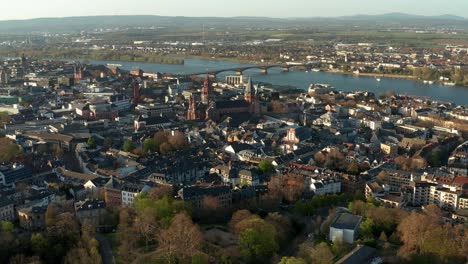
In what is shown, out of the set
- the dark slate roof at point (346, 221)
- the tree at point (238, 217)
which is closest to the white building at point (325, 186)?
the dark slate roof at point (346, 221)

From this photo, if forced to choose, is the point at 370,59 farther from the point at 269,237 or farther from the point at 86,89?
the point at 269,237

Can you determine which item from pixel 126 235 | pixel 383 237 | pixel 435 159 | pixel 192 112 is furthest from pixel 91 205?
pixel 192 112

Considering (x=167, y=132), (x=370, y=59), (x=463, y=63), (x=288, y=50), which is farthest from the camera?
(x=288, y=50)

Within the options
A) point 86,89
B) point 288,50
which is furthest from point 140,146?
point 288,50

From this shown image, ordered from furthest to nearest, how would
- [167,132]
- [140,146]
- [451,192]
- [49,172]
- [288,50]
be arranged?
[288,50] < [167,132] < [140,146] < [49,172] < [451,192]

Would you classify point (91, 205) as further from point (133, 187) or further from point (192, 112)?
point (192, 112)

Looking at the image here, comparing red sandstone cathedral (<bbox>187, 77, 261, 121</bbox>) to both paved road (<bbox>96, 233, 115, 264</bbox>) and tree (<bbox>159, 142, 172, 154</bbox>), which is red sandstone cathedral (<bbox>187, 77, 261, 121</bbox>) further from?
paved road (<bbox>96, 233, 115, 264</bbox>)
